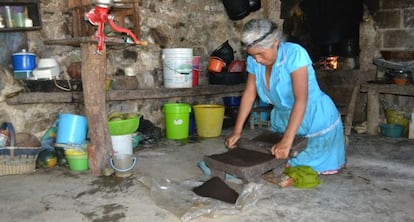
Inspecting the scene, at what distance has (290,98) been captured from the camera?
122 inches

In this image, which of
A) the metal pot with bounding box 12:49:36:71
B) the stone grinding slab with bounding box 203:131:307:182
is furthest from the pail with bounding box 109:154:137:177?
the metal pot with bounding box 12:49:36:71

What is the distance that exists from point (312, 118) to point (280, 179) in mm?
566

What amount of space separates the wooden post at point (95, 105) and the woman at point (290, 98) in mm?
1081

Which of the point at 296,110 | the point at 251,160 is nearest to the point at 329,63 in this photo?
the point at 296,110

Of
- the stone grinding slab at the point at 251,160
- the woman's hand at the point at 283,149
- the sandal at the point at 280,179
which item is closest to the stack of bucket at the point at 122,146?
the stone grinding slab at the point at 251,160

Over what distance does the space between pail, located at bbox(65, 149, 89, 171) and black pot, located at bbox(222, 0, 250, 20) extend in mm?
2888

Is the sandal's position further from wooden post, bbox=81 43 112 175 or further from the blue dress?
wooden post, bbox=81 43 112 175

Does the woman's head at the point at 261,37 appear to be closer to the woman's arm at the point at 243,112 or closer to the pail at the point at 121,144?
the woman's arm at the point at 243,112

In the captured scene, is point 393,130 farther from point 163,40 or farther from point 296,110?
point 163,40

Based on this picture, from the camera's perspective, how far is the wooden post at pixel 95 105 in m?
3.33

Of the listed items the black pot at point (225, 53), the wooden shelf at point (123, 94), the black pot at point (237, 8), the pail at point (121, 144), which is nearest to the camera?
the pail at point (121, 144)

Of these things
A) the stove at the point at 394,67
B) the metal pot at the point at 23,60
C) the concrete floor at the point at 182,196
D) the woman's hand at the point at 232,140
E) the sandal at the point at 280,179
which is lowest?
the concrete floor at the point at 182,196

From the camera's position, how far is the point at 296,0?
231 inches

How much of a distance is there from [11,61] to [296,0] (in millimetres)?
3959
